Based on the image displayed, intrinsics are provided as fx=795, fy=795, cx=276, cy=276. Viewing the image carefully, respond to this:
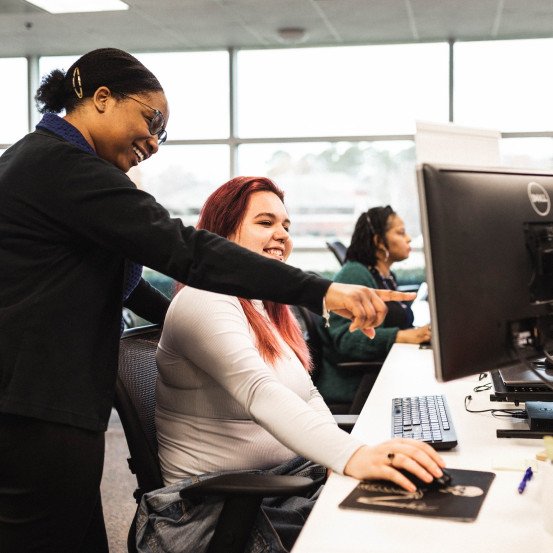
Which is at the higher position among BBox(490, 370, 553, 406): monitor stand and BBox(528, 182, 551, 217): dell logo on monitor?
BBox(528, 182, 551, 217): dell logo on monitor

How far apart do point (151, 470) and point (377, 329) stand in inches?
67.3

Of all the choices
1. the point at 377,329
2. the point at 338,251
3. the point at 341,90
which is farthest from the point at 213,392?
the point at 341,90

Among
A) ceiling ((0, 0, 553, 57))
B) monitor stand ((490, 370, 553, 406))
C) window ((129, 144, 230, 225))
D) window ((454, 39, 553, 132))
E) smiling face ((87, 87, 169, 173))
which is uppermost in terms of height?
ceiling ((0, 0, 553, 57))

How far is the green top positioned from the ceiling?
3.12 m

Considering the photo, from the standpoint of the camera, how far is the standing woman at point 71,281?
4.07 ft

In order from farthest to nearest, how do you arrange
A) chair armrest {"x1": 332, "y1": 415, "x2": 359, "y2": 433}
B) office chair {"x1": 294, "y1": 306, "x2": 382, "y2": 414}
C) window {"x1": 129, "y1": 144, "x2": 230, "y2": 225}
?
window {"x1": 129, "y1": 144, "x2": 230, "y2": 225} < office chair {"x1": 294, "y1": 306, "x2": 382, "y2": 414} < chair armrest {"x1": 332, "y1": 415, "x2": 359, "y2": 433}

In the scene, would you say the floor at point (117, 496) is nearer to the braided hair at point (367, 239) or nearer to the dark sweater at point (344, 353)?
the dark sweater at point (344, 353)

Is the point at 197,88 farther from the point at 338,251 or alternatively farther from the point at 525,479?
the point at 525,479

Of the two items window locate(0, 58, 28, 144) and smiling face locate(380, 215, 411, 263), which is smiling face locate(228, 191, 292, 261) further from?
window locate(0, 58, 28, 144)

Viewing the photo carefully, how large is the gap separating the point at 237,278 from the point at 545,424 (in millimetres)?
712

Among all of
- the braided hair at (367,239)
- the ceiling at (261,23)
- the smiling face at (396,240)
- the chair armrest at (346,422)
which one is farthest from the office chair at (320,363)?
the ceiling at (261,23)

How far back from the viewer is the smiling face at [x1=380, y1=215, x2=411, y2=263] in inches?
138

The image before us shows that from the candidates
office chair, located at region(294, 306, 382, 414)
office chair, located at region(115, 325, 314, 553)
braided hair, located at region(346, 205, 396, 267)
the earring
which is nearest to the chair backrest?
office chair, located at region(115, 325, 314, 553)

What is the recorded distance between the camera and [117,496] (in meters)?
3.36
